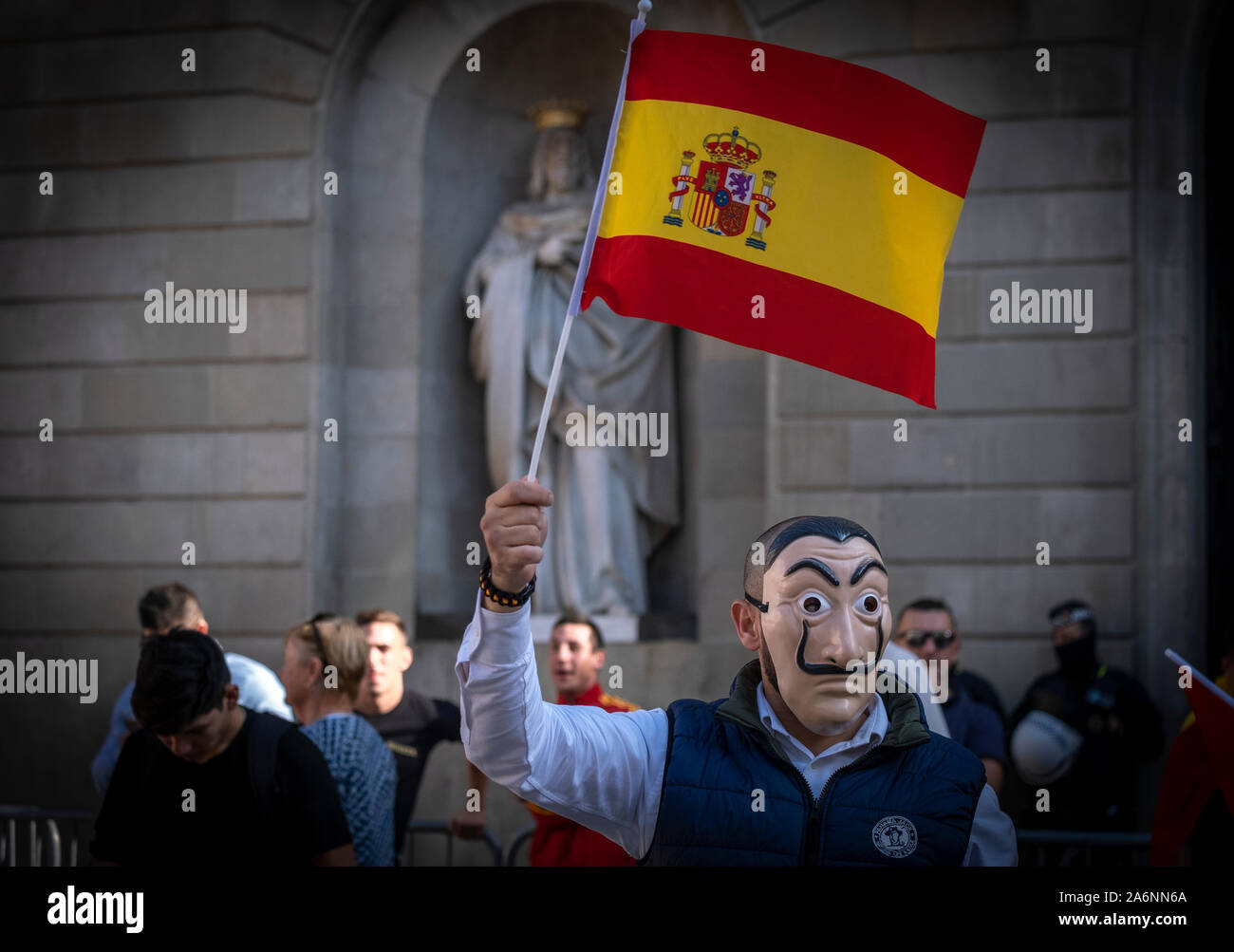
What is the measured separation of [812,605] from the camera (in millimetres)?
3279

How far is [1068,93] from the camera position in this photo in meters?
9.38

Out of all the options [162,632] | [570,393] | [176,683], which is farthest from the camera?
[570,393]

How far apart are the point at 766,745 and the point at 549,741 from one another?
492 mm

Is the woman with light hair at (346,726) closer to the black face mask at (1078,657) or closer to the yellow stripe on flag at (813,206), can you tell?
the yellow stripe on flag at (813,206)

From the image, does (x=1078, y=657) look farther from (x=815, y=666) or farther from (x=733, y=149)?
(x=815, y=666)

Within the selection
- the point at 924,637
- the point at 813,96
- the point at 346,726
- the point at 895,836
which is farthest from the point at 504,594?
the point at 924,637

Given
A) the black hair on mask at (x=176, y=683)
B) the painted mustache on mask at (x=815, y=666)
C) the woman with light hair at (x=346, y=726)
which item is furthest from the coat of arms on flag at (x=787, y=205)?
the woman with light hair at (x=346, y=726)

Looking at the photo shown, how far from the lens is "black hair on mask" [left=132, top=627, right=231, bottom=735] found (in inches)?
155

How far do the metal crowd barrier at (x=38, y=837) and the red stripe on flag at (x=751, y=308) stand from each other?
4.53 m

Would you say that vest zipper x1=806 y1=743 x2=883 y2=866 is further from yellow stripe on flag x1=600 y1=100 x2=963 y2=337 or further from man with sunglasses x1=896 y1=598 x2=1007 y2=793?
man with sunglasses x1=896 y1=598 x2=1007 y2=793

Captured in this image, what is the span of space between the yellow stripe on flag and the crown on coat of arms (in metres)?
0.01
